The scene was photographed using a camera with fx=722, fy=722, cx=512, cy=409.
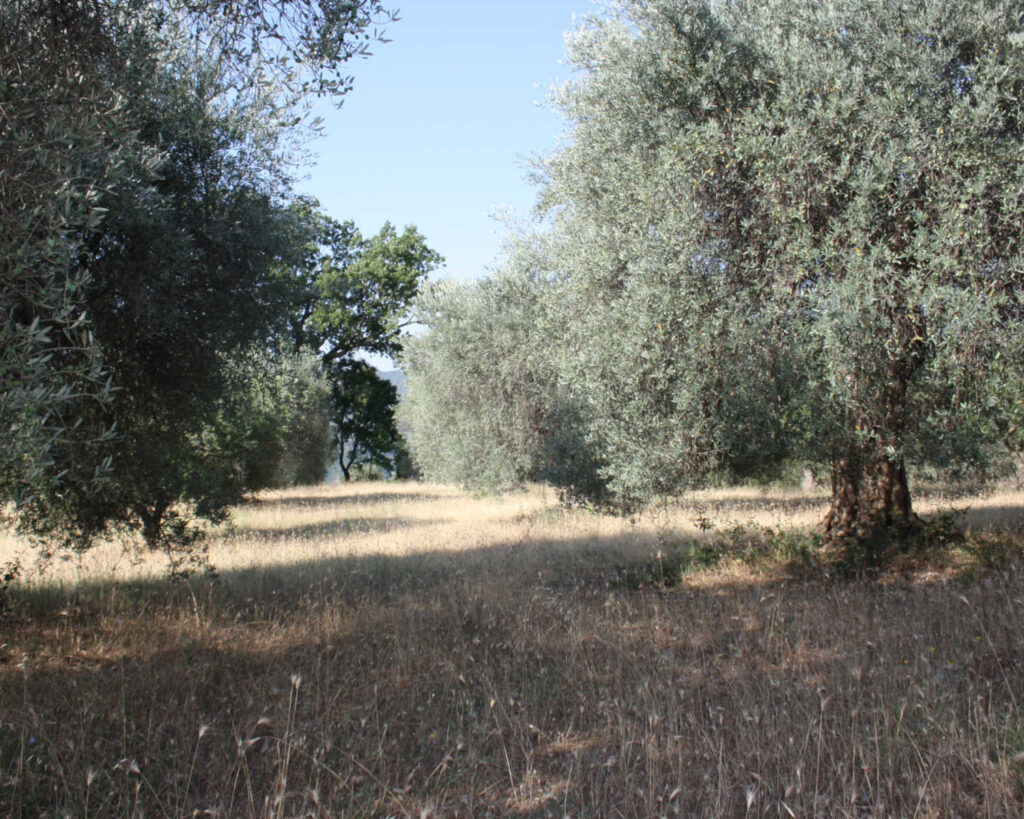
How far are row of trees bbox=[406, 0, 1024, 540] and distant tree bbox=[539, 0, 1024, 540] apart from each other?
0.03 meters

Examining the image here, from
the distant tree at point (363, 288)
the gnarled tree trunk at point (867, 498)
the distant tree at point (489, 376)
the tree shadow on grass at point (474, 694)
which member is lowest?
the tree shadow on grass at point (474, 694)

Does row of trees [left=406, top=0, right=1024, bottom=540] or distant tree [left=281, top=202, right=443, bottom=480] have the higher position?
distant tree [left=281, top=202, right=443, bottom=480]

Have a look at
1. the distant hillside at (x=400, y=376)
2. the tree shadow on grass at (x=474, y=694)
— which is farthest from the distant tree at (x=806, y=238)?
the distant hillside at (x=400, y=376)

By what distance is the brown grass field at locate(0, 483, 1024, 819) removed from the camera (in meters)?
3.88

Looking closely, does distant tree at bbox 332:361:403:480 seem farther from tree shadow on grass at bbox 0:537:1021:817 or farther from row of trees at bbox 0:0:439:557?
tree shadow on grass at bbox 0:537:1021:817

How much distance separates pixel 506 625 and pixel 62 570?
6.75 meters

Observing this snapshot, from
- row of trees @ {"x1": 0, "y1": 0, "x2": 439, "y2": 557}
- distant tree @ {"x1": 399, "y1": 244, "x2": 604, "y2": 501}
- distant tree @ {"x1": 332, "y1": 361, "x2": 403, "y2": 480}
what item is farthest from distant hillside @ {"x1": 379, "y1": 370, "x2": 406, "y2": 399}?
row of trees @ {"x1": 0, "y1": 0, "x2": 439, "y2": 557}

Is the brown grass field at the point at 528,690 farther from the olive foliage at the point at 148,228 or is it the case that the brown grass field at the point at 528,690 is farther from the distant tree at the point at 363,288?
the distant tree at the point at 363,288

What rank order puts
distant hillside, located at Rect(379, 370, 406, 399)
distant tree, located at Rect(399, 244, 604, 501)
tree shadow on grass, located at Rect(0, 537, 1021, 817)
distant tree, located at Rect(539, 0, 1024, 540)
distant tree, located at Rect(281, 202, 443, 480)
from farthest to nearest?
distant tree, located at Rect(281, 202, 443, 480) < distant hillside, located at Rect(379, 370, 406, 399) < distant tree, located at Rect(399, 244, 604, 501) < distant tree, located at Rect(539, 0, 1024, 540) < tree shadow on grass, located at Rect(0, 537, 1021, 817)

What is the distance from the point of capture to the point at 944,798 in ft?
11.7

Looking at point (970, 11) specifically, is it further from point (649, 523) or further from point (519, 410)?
point (519, 410)

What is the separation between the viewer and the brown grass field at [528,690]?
153 inches

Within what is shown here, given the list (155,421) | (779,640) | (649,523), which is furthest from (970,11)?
(649,523)

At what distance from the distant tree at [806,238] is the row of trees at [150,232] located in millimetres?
3916
